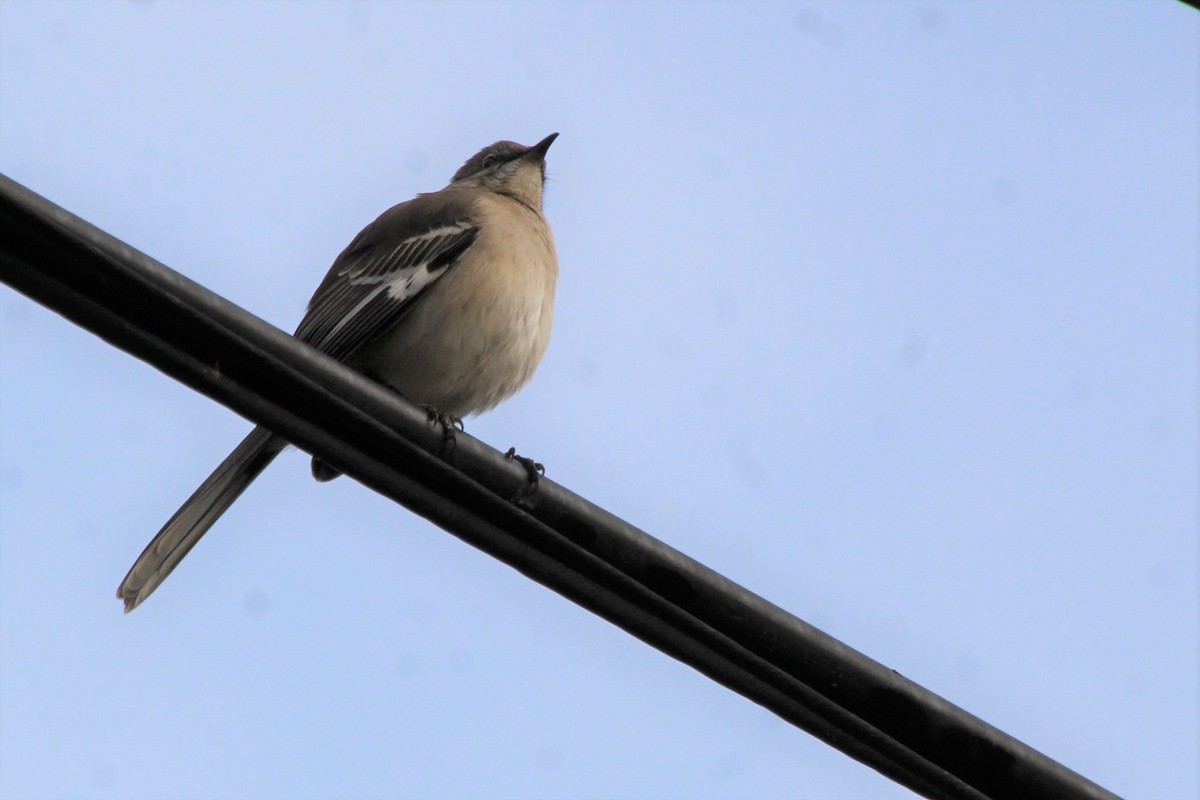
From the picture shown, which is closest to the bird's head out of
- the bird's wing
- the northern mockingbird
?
the bird's wing

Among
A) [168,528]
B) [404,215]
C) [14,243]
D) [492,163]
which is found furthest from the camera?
[492,163]

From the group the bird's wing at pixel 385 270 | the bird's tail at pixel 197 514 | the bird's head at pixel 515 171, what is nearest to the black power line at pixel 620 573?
the bird's tail at pixel 197 514

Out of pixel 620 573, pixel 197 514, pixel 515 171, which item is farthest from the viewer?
pixel 515 171

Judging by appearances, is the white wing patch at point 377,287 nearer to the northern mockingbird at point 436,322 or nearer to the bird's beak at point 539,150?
the northern mockingbird at point 436,322

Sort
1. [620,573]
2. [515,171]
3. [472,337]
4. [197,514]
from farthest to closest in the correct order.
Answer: [515,171]
[472,337]
[197,514]
[620,573]

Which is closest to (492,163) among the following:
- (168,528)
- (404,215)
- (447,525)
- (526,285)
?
(404,215)

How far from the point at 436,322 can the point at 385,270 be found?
2.35 ft

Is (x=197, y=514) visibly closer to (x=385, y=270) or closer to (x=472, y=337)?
(x=472, y=337)

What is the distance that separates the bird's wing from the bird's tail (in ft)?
2.03

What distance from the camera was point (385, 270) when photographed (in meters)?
7.31

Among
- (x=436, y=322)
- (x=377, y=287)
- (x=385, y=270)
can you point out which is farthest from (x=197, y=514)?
(x=385, y=270)

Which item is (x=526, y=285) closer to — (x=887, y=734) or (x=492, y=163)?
(x=492, y=163)

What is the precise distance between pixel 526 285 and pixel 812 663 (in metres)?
3.80

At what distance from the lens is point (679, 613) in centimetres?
367
